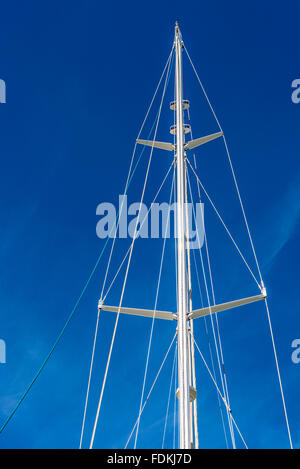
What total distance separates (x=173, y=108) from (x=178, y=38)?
2701mm

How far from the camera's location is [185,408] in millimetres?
8125

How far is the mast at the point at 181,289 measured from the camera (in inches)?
315

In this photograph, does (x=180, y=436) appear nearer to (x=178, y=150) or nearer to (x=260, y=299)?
(x=260, y=299)

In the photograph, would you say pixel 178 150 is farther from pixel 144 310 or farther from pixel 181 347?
pixel 181 347

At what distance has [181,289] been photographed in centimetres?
952

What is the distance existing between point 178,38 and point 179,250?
7.62 meters

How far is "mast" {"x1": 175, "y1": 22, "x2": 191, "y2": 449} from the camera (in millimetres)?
8008

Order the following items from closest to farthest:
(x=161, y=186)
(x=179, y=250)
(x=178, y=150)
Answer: (x=179, y=250) → (x=178, y=150) → (x=161, y=186)

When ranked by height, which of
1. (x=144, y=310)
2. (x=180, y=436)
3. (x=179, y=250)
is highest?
(x=179, y=250)

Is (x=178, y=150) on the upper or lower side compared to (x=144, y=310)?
upper

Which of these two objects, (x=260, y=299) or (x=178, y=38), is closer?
(x=260, y=299)
